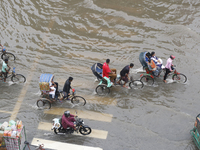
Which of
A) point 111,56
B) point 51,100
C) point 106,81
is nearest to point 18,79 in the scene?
point 51,100

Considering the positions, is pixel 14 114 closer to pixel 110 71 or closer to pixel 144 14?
pixel 110 71

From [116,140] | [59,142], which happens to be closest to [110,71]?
[116,140]

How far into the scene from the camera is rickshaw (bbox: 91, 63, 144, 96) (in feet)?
36.0

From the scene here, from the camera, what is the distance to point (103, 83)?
1127 centimetres

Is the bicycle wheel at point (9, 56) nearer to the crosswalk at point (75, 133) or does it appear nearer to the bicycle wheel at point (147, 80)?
the crosswalk at point (75, 133)

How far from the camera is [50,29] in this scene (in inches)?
616

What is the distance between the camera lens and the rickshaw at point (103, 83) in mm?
10984

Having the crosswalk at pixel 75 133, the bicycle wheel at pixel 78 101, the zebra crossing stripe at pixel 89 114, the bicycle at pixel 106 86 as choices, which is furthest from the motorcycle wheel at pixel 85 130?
the bicycle at pixel 106 86

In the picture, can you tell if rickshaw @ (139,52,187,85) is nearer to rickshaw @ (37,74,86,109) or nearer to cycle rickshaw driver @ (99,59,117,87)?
cycle rickshaw driver @ (99,59,117,87)

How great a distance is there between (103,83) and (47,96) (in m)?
2.89

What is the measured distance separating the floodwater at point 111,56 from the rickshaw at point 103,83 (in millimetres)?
326

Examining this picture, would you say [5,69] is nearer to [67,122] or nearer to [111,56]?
[67,122]

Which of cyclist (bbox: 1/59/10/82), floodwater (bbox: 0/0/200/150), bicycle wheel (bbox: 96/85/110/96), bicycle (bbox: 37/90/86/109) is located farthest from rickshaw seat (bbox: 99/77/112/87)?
cyclist (bbox: 1/59/10/82)

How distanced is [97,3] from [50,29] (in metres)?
5.04
